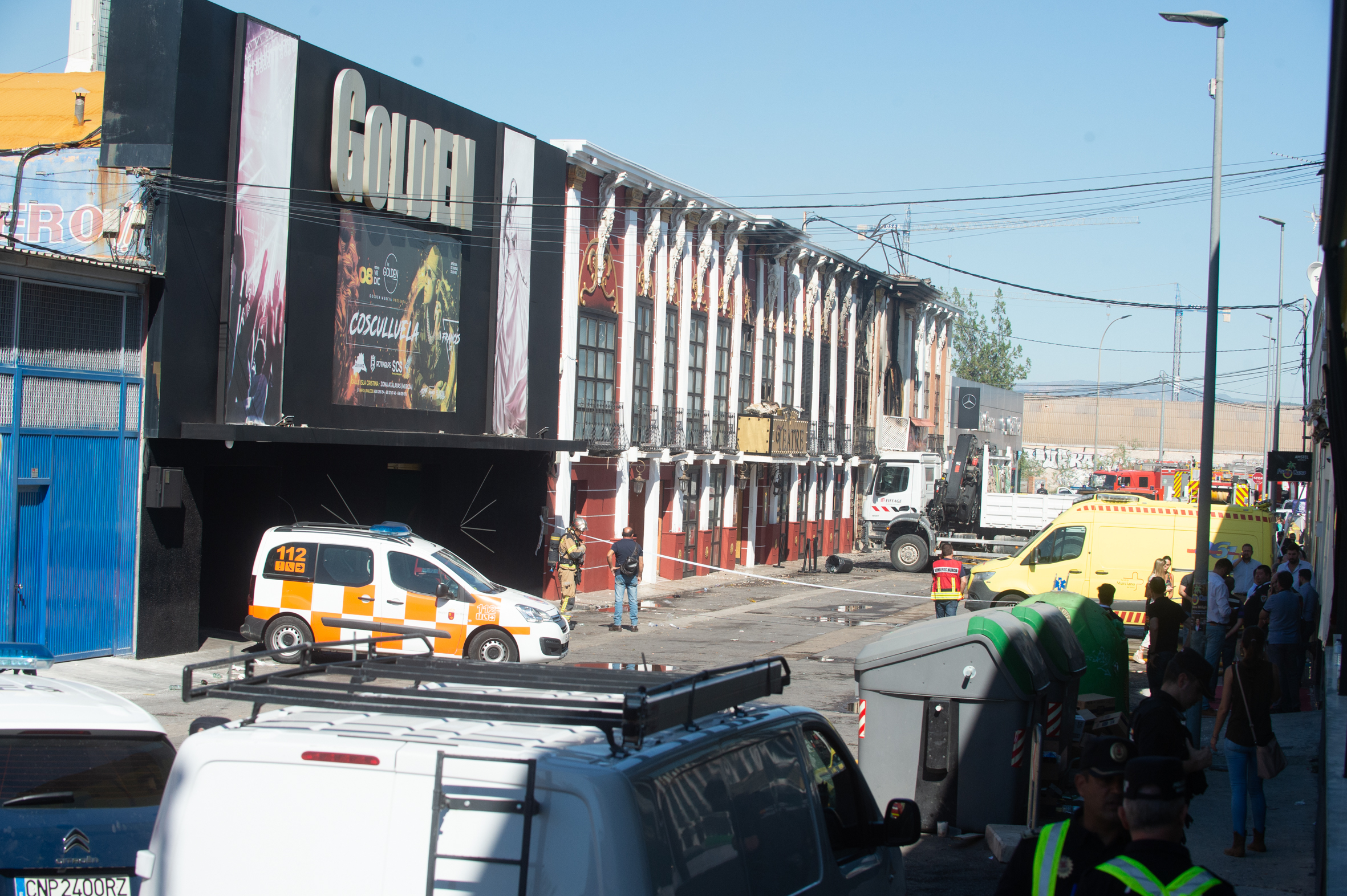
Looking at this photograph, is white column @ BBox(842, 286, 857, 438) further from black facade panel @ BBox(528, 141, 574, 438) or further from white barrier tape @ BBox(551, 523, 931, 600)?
black facade panel @ BBox(528, 141, 574, 438)

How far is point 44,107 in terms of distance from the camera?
66.8ft

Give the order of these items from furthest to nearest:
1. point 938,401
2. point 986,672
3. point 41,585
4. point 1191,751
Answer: point 938,401, point 41,585, point 986,672, point 1191,751

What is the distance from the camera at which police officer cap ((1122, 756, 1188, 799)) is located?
3623mm

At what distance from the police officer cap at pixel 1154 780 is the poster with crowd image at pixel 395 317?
1752cm

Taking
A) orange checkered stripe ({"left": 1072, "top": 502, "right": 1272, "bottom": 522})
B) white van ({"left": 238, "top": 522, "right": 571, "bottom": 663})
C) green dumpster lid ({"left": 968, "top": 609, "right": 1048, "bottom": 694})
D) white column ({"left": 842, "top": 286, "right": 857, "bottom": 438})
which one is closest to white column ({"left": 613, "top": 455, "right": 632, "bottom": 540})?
orange checkered stripe ({"left": 1072, "top": 502, "right": 1272, "bottom": 522})

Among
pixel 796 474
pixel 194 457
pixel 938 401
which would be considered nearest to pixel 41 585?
pixel 194 457

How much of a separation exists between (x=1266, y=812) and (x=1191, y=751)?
4.36 metres

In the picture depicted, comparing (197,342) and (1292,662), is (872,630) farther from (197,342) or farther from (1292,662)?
(197,342)

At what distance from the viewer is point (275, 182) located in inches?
717

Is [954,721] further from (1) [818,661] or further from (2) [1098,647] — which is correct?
(1) [818,661]

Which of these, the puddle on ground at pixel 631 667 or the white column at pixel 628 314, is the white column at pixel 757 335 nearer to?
the white column at pixel 628 314

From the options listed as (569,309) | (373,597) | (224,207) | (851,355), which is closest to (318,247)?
(224,207)

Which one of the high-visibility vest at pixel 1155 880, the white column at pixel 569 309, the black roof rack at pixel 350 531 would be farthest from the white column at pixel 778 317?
the high-visibility vest at pixel 1155 880

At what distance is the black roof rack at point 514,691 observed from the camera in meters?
3.61
